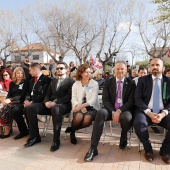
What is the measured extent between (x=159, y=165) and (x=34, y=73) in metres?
3.15

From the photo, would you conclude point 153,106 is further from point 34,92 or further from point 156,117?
point 34,92

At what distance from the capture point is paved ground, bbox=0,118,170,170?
2926 millimetres

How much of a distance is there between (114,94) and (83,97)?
2.17 feet

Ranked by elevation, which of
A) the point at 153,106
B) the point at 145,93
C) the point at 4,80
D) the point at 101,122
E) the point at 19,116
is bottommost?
the point at 19,116

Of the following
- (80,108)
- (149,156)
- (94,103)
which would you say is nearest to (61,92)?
(80,108)

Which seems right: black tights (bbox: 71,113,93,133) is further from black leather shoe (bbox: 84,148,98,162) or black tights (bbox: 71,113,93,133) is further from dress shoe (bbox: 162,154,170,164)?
dress shoe (bbox: 162,154,170,164)

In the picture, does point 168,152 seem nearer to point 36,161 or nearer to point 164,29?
point 36,161

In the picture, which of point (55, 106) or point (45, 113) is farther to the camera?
point (45, 113)

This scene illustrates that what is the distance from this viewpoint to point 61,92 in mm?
4176

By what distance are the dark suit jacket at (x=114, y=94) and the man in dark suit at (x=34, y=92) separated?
1469 millimetres

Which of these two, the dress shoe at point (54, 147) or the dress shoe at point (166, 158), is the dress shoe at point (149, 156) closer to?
the dress shoe at point (166, 158)

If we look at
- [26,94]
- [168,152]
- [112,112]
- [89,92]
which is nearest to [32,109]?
[26,94]

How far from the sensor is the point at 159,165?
294cm

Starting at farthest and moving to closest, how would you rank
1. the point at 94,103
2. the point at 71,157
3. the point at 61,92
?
the point at 61,92 → the point at 94,103 → the point at 71,157
